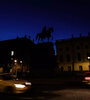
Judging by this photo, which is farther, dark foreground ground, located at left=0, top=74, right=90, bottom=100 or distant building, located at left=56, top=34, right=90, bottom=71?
distant building, located at left=56, top=34, right=90, bottom=71

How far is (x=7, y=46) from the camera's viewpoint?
46.2 m

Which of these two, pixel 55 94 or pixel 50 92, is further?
pixel 50 92

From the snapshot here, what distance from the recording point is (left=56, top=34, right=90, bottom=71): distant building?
4159 cm

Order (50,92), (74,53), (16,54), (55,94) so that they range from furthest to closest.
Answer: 1. (16,54)
2. (74,53)
3. (50,92)
4. (55,94)

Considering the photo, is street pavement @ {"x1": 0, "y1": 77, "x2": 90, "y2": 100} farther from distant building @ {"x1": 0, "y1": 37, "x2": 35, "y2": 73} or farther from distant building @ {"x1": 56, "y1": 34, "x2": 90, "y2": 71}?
distant building @ {"x1": 0, "y1": 37, "x2": 35, "y2": 73}

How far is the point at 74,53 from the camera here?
43.4m

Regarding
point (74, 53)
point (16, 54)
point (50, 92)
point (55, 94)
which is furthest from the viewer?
point (16, 54)

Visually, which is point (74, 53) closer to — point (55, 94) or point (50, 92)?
point (50, 92)

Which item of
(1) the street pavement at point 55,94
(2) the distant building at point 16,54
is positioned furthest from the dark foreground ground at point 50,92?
(2) the distant building at point 16,54

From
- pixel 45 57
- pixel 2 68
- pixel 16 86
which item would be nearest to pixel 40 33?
pixel 45 57

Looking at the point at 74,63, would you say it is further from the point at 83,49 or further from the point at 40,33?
the point at 40,33

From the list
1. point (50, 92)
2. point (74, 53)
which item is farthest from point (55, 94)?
point (74, 53)

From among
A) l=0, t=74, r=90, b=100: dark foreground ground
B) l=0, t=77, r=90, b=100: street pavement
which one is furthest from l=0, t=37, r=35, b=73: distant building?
l=0, t=77, r=90, b=100: street pavement

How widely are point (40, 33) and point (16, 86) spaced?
41.5 m
